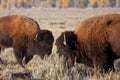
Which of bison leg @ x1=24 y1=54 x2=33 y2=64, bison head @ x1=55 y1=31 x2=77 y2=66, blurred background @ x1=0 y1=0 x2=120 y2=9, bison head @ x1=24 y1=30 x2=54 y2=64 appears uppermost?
bison head @ x1=55 y1=31 x2=77 y2=66

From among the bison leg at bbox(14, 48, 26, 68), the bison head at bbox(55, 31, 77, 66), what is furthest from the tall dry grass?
the bison leg at bbox(14, 48, 26, 68)

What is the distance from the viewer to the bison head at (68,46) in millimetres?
8430

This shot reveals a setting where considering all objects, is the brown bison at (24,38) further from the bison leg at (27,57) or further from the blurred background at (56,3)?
the blurred background at (56,3)

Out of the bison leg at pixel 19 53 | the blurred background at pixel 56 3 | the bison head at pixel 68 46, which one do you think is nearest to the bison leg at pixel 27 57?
the bison leg at pixel 19 53

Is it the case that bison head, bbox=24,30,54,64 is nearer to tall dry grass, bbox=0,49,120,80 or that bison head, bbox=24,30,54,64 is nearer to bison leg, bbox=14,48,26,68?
bison leg, bbox=14,48,26,68

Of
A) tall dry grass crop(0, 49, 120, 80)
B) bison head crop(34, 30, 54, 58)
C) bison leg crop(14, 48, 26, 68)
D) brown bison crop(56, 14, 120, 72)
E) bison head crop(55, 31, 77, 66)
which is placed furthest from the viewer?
bison leg crop(14, 48, 26, 68)

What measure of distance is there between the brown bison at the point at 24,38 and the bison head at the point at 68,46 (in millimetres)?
1567

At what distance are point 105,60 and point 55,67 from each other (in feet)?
3.37

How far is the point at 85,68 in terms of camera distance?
8633 mm

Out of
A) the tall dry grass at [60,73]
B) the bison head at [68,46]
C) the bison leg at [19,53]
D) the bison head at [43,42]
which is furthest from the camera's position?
the bison leg at [19,53]

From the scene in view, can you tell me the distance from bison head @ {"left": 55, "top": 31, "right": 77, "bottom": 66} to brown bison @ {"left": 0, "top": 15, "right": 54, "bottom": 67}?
5.14 ft

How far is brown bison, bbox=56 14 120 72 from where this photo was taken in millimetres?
7895

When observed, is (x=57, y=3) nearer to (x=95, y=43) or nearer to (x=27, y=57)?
(x=27, y=57)

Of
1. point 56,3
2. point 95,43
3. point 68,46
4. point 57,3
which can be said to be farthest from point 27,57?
point 56,3
